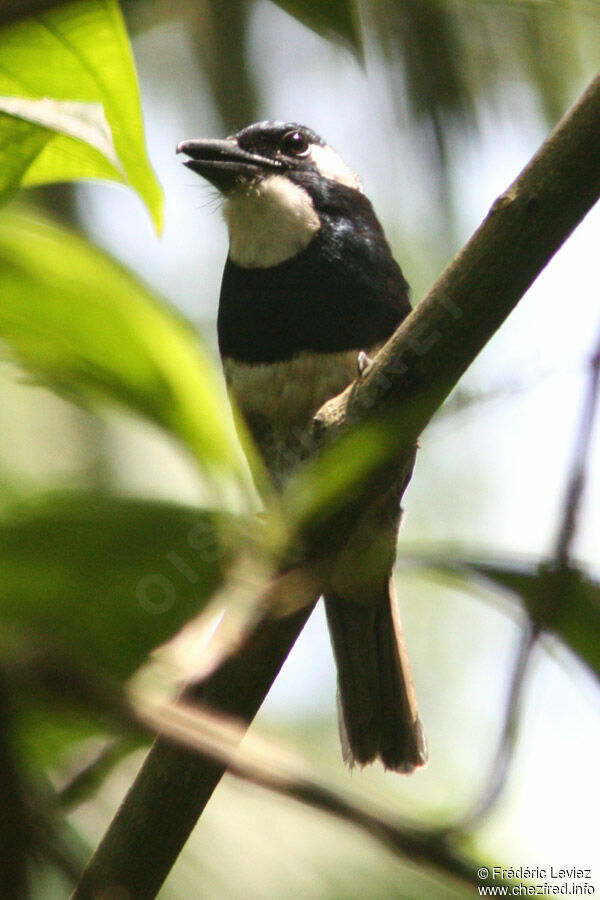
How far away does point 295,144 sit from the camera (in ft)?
10.8

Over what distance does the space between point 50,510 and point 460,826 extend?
0.37 metres

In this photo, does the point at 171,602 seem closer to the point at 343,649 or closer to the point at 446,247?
the point at 343,649

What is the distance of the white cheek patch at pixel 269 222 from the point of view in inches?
119

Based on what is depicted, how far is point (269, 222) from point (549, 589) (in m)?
2.33

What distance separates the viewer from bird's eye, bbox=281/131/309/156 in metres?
3.27

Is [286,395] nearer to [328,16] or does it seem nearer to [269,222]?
[269,222]

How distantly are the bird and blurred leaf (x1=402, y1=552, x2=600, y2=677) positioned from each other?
1.80 m

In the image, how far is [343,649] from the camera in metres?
3.06

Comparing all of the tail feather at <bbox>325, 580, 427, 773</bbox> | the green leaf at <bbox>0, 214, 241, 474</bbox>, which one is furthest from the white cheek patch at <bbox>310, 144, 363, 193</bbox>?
the green leaf at <bbox>0, 214, 241, 474</bbox>

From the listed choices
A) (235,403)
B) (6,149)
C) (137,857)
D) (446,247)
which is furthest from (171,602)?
(446,247)

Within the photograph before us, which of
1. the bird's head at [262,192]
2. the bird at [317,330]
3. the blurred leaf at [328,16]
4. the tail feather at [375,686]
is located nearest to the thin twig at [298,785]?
the blurred leaf at [328,16]

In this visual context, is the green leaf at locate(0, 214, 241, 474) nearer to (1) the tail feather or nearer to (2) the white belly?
(2) the white belly

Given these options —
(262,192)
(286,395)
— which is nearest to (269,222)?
(262,192)

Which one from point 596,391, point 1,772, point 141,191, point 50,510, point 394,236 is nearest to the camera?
point 1,772
